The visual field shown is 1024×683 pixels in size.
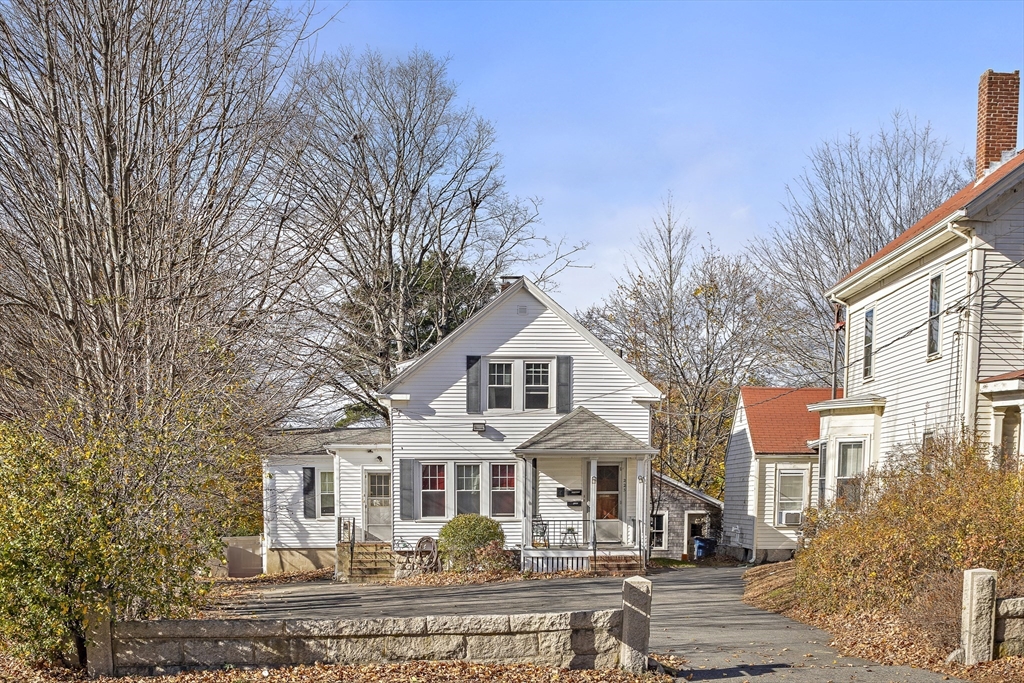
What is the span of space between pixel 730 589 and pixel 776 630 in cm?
655

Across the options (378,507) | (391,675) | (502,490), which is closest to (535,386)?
(502,490)

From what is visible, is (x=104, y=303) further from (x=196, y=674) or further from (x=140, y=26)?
(x=196, y=674)

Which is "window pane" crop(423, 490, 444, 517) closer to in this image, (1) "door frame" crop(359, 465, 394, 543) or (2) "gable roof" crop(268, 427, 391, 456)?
(1) "door frame" crop(359, 465, 394, 543)

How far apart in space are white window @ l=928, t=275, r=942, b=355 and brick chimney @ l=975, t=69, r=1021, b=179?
Answer: 365 centimetres

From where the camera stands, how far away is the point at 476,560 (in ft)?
76.8

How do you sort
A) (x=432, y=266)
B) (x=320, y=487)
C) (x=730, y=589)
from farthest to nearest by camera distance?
(x=432, y=266) → (x=320, y=487) → (x=730, y=589)

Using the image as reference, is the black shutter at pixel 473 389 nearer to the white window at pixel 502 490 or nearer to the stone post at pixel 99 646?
the white window at pixel 502 490

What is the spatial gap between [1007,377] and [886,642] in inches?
249

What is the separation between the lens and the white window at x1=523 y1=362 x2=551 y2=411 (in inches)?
995

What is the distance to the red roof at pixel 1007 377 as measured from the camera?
15422mm

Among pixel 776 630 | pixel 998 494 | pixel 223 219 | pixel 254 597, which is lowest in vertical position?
pixel 254 597

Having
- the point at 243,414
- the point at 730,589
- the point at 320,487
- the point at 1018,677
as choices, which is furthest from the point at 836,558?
the point at 320,487

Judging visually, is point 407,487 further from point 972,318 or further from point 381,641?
point 381,641

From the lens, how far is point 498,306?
25.1m
